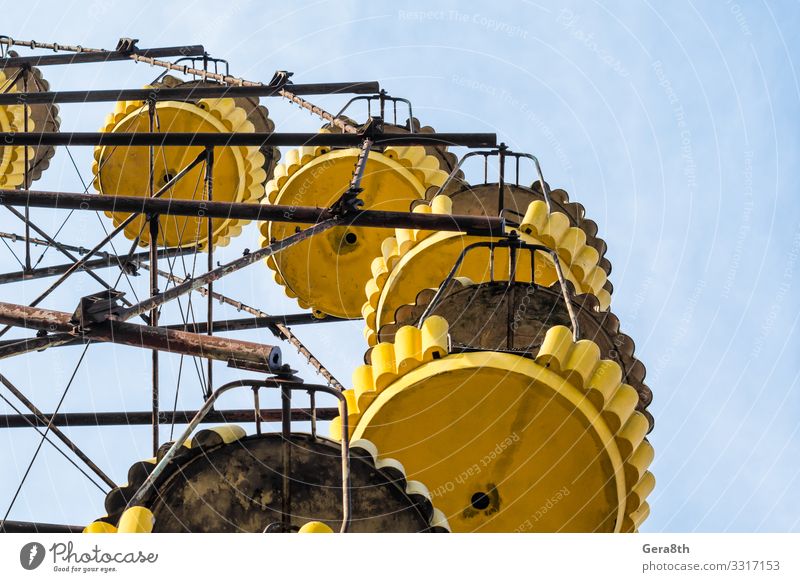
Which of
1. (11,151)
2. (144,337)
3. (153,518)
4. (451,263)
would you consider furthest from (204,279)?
(11,151)

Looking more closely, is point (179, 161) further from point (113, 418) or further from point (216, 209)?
point (216, 209)

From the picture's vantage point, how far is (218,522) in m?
14.7

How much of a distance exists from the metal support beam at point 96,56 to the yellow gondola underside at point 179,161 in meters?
1.05

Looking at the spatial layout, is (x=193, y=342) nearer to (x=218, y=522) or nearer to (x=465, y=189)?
(x=218, y=522)

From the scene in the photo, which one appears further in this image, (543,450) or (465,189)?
(465,189)

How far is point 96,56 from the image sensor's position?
30797 mm

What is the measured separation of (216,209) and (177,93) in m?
11.2

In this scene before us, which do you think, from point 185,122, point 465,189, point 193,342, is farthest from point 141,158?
point 193,342

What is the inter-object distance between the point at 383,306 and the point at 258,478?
926cm

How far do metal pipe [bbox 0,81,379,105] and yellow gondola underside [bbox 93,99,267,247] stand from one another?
2.16m

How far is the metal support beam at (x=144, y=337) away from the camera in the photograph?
14.4 metres

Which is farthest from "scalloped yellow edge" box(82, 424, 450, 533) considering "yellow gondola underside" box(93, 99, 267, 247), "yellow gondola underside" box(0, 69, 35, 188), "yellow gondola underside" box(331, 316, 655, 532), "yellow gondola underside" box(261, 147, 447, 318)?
"yellow gondola underside" box(0, 69, 35, 188)

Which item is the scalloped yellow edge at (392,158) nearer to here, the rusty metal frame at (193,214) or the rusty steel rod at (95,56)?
the rusty metal frame at (193,214)

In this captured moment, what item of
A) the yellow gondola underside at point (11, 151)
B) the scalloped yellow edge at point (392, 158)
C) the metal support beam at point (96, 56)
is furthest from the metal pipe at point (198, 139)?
the yellow gondola underside at point (11, 151)
